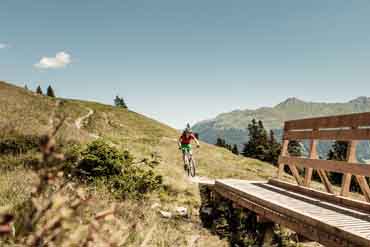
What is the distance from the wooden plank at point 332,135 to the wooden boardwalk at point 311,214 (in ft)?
4.40

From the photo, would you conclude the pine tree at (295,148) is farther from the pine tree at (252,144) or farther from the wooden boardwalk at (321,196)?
the wooden boardwalk at (321,196)

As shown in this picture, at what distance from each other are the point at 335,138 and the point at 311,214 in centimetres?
231

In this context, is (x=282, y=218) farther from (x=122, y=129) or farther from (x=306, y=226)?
(x=122, y=129)

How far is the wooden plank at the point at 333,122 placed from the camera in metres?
7.06

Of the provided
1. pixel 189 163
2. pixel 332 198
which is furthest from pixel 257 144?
pixel 332 198

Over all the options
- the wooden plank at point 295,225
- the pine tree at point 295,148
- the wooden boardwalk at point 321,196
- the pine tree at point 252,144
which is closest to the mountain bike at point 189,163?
the wooden boardwalk at point 321,196

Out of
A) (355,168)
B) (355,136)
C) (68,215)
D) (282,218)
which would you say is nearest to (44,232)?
(68,215)

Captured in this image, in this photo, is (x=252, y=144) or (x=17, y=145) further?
(x=252, y=144)

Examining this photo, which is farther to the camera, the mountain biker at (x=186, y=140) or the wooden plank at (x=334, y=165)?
the mountain biker at (x=186, y=140)

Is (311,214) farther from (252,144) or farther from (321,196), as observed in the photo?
(252,144)

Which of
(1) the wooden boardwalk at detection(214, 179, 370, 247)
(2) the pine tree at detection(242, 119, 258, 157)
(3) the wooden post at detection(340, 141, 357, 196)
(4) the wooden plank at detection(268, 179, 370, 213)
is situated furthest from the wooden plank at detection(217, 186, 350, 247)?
(2) the pine tree at detection(242, 119, 258, 157)

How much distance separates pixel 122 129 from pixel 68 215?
143 feet

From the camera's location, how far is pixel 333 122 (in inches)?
315

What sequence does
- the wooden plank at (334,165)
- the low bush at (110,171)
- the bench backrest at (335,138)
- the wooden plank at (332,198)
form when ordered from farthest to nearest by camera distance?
the low bush at (110,171) < the bench backrest at (335,138) < the wooden plank at (332,198) < the wooden plank at (334,165)
